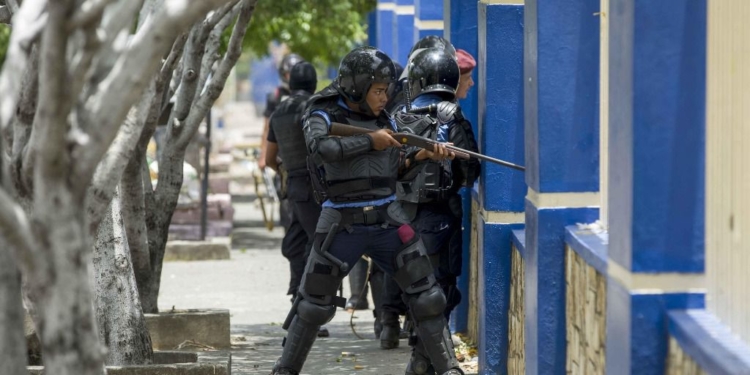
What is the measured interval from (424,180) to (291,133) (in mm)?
2298

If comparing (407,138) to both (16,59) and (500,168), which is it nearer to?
(500,168)

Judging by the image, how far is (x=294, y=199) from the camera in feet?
33.3

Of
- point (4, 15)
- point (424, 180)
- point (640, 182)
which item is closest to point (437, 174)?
point (424, 180)

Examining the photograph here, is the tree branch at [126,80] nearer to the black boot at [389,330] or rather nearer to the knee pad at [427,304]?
the knee pad at [427,304]

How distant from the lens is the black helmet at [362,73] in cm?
743

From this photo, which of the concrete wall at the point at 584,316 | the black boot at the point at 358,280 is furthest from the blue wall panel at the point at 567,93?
the black boot at the point at 358,280

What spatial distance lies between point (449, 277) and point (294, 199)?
1997 mm

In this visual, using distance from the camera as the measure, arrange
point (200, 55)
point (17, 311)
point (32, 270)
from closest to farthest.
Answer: point (32, 270), point (17, 311), point (200, 55)

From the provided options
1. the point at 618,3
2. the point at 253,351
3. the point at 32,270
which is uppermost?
the point at 618,3

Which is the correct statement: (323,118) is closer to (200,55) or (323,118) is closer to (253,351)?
(200,55)

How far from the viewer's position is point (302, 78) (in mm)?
10617

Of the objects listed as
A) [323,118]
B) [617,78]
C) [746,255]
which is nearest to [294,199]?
[323,118]

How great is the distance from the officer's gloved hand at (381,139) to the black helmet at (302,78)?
3.41 m

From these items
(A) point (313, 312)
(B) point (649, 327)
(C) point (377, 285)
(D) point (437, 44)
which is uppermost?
(D) point (437, 44)
